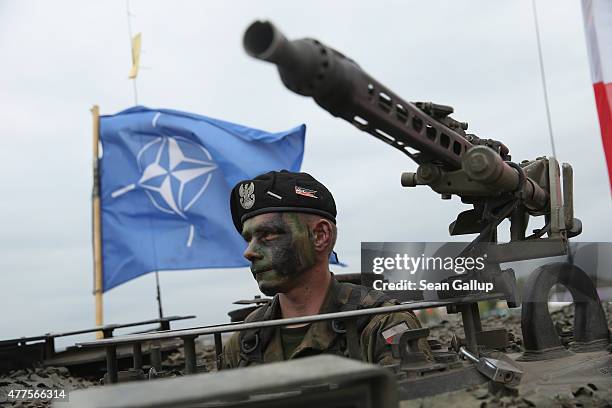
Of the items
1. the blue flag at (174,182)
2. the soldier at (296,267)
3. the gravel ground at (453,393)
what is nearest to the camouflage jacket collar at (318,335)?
the soldier at (296,267)

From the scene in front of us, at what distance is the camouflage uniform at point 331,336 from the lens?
448cm

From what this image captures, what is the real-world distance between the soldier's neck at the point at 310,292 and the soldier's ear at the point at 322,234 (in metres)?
0.15

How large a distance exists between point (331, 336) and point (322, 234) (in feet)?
2.41

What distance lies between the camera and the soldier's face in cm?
473

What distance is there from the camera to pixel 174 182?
42.3 feet

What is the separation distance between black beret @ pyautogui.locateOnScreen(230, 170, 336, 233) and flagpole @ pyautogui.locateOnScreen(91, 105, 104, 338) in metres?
7.32

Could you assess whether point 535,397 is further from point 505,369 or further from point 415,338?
point 415,338

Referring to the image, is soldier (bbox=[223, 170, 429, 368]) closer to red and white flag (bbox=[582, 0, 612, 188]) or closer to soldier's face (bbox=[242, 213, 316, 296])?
soldier's face (bbox=[242, 213, 316, 296])

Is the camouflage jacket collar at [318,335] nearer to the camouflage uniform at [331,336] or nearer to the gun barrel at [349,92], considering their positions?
the camouflage uniform at [331,336]

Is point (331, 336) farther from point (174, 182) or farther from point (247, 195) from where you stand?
point (174, 182)

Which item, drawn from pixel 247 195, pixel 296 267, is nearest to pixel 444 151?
pixel 296 267

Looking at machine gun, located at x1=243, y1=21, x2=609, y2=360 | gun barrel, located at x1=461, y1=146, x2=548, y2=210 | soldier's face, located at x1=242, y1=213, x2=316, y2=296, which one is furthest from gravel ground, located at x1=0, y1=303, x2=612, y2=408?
gun barrel, located at x1=461, y1=146, x2=548, y2=210

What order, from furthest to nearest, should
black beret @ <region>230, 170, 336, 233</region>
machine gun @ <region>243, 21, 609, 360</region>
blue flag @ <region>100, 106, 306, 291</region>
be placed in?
1. blue flag @ <region>100, 106, 306, 291</region>
2. black beret @ <region>230, 170, 336, 233</region>
3. machine gun @ <region>243, 21, 609, 360</region>

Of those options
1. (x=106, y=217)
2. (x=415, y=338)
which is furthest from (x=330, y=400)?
(x=106, y=217)
